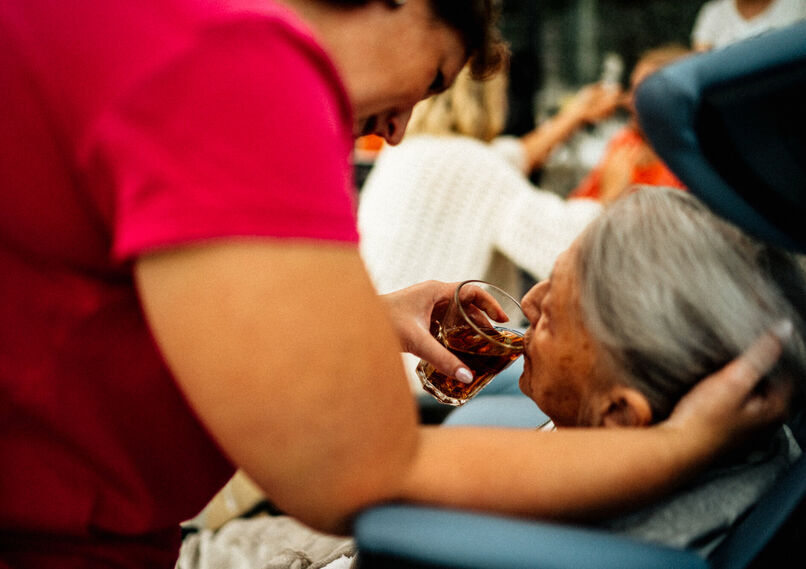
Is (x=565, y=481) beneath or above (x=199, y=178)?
beneath

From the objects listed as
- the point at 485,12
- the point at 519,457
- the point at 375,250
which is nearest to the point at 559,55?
the point at 375,250

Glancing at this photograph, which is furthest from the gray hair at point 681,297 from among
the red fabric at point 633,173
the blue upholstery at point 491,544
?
the red fabric at point 633,173

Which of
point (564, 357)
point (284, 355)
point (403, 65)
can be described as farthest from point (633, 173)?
point (284, 355)

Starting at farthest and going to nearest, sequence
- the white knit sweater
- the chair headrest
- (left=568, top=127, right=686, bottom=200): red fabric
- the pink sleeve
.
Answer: (left=568, top=127, right=686, bottom=200): red fabric, the white knit sweater, the chair headrest, the pink sleeve

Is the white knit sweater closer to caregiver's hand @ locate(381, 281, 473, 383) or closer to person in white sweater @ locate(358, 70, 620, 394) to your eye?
person in white sweater @ locate(358, 70, 620, 394)

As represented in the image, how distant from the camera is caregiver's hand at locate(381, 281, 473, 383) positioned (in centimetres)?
120

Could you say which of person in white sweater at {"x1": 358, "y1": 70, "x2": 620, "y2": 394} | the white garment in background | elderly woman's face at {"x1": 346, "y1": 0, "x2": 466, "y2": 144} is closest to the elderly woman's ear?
elderly woman's face at {"x1": 346, "y1": 0, "x2": 466, "y2": 144}

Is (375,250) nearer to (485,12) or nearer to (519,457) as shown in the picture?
(485,12)

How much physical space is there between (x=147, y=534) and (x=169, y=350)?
37cm

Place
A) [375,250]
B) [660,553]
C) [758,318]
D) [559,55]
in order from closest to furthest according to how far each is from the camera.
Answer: [660,553], [758,318], [375,250], [559,55]

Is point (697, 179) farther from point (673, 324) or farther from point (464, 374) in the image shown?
point (464, 374)

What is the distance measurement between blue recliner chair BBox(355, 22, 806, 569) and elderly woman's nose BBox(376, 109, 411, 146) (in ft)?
1.25

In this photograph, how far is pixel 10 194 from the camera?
695 mm

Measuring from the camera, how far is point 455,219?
2236mm
